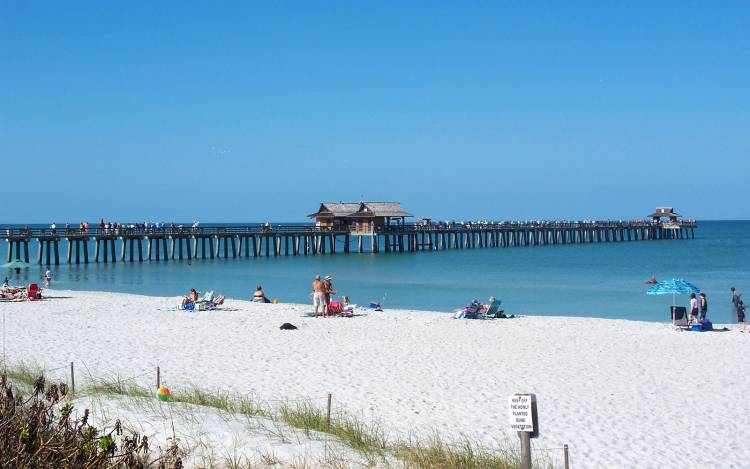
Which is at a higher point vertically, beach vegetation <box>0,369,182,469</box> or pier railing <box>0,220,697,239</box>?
pier railing <box>0,220,697,239</box>

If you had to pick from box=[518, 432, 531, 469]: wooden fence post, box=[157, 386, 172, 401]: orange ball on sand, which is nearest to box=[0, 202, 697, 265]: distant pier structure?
box=[157, 386, 172, 401]: orange ball on sand

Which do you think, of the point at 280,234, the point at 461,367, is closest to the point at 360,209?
the point at 280,234

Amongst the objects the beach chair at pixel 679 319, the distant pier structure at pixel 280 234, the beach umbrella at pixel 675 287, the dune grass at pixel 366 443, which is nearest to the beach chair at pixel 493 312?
the beach umbrella at pixel 675 287

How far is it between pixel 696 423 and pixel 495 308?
10.9 meters

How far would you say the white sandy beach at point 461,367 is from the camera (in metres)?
8.82

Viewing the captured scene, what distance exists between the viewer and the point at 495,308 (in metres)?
20.1

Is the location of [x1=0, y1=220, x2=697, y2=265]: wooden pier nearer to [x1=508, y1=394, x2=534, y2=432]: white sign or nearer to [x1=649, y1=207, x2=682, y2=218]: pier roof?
[x1=649, y1=207, x2=682, y2=218]: pier roof

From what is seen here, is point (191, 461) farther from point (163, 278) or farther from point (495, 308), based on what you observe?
point (163, 278)

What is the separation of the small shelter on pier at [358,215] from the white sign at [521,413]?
49.5 m

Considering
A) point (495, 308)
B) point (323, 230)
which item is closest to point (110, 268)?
point (323, 230)

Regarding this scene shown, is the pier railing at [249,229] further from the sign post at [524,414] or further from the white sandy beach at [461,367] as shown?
the sign post at [524,414]

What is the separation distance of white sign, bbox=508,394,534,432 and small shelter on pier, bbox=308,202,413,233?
49451 mm

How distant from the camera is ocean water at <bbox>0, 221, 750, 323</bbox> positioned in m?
26.9

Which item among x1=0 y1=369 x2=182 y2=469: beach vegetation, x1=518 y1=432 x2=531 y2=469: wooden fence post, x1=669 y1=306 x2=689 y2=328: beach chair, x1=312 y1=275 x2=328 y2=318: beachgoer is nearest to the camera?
x1=0 y1=369 x2=182 y2=469: beach vegetation
